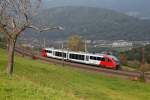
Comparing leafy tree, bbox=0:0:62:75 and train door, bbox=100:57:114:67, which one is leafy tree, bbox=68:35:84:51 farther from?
leafy tree, bbox=0:0:62:75

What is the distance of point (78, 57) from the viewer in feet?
202

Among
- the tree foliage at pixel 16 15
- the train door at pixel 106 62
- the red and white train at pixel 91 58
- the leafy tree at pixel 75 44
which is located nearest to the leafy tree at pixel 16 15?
the tree foliage at pixel 16 15

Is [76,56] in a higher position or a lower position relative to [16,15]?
lower

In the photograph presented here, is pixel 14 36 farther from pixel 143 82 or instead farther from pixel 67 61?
pixel 67 61

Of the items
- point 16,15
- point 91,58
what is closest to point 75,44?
point 91,58

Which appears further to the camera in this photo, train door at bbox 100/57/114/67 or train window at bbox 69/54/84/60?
train window at bbox 69/54/84/60

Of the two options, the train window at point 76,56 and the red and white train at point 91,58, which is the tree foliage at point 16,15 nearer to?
the red and white train at point 91,58

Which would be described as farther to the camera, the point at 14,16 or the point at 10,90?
the point at 14,16

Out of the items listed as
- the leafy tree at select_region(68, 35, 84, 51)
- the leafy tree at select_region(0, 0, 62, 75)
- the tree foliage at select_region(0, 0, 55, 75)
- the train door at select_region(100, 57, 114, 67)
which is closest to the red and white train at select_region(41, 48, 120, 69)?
the train door at select_region(100, 57, 114, 67)

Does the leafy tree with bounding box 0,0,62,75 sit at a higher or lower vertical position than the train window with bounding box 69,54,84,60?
higher

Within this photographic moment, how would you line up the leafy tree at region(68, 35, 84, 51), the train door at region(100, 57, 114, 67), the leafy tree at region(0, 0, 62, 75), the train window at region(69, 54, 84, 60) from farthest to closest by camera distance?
the leafy tree at region(68, 35, 84, 51) < the train window at region(69, 54, 84, 60) < the train door at region(100, 57, 114, 67) < the leafy tree at region(0, 0, 62, 75)

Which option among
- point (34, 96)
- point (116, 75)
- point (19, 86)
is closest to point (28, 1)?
point (19, 86)

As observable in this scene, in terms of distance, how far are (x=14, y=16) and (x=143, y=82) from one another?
80.7ft

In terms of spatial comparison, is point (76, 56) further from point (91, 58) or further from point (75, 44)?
point (75, 44)
